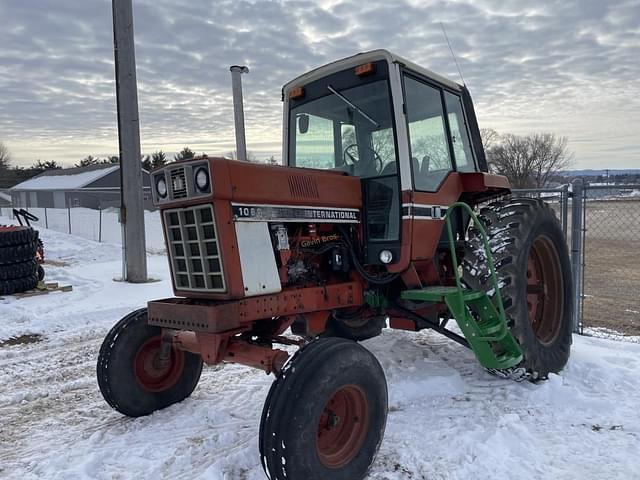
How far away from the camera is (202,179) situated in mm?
3268

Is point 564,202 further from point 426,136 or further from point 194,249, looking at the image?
point 194,249

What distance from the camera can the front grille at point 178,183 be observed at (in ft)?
11.1

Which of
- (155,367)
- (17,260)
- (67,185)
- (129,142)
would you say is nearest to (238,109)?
(129,142)

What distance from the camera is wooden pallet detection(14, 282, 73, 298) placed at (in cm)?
868

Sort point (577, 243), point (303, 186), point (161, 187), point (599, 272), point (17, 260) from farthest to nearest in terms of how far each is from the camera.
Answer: point (599, 272)
point (17, 260)
point (577, 243)
point (303, 186)
point (161, 187)

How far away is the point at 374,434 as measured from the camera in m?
3.21

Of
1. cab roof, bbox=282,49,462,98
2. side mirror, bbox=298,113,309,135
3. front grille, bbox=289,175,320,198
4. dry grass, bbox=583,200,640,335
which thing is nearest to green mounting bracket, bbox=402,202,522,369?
front grille, bbox=289,175,320,198

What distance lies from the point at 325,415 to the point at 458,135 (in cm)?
294

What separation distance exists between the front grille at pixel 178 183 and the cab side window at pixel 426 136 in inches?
70.7

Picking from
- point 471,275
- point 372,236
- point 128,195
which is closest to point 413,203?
point 372,236

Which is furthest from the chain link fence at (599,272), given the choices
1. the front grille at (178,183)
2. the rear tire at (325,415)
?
the front grille at (178,183)

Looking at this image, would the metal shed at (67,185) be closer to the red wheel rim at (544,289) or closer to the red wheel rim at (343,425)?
the red wheel rim at (544,289)

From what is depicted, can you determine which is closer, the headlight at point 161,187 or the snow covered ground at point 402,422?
the snow covered ground at point 402,422

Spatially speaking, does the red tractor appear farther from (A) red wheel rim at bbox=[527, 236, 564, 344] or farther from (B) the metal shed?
(B) the metal shed
